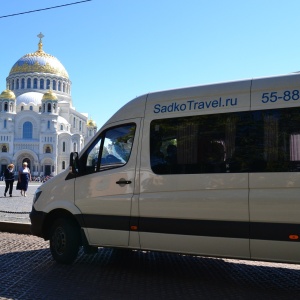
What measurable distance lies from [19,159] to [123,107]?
78.4m

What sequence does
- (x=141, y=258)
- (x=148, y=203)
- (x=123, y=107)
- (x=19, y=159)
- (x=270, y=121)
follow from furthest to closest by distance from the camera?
(x=19, y=159), (x=141, y=258), (x=123, y=107), (x=148, y=203), (x=270, y=121)

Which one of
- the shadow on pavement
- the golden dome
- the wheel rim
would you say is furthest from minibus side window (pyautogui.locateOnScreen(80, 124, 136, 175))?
the golden dome

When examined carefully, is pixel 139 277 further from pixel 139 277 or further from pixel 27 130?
pixel 27 130

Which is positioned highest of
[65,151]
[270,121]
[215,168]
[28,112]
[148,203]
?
Result: [28,112]

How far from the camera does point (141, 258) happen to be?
7152 mm

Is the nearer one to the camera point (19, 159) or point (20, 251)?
point (20, 251)

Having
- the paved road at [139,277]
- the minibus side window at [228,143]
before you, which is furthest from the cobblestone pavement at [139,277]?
the minibus side window at [228,143]

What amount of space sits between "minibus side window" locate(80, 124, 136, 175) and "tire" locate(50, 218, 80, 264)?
2.83 ft

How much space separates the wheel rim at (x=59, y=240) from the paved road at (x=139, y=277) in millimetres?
237

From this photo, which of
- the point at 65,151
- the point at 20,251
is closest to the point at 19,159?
the point at 65,151

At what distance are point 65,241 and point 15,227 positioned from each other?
142 inches

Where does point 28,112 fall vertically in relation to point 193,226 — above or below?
above

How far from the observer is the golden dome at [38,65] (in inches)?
3620

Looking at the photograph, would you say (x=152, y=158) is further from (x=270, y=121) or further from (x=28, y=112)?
(x=28, y=112)
